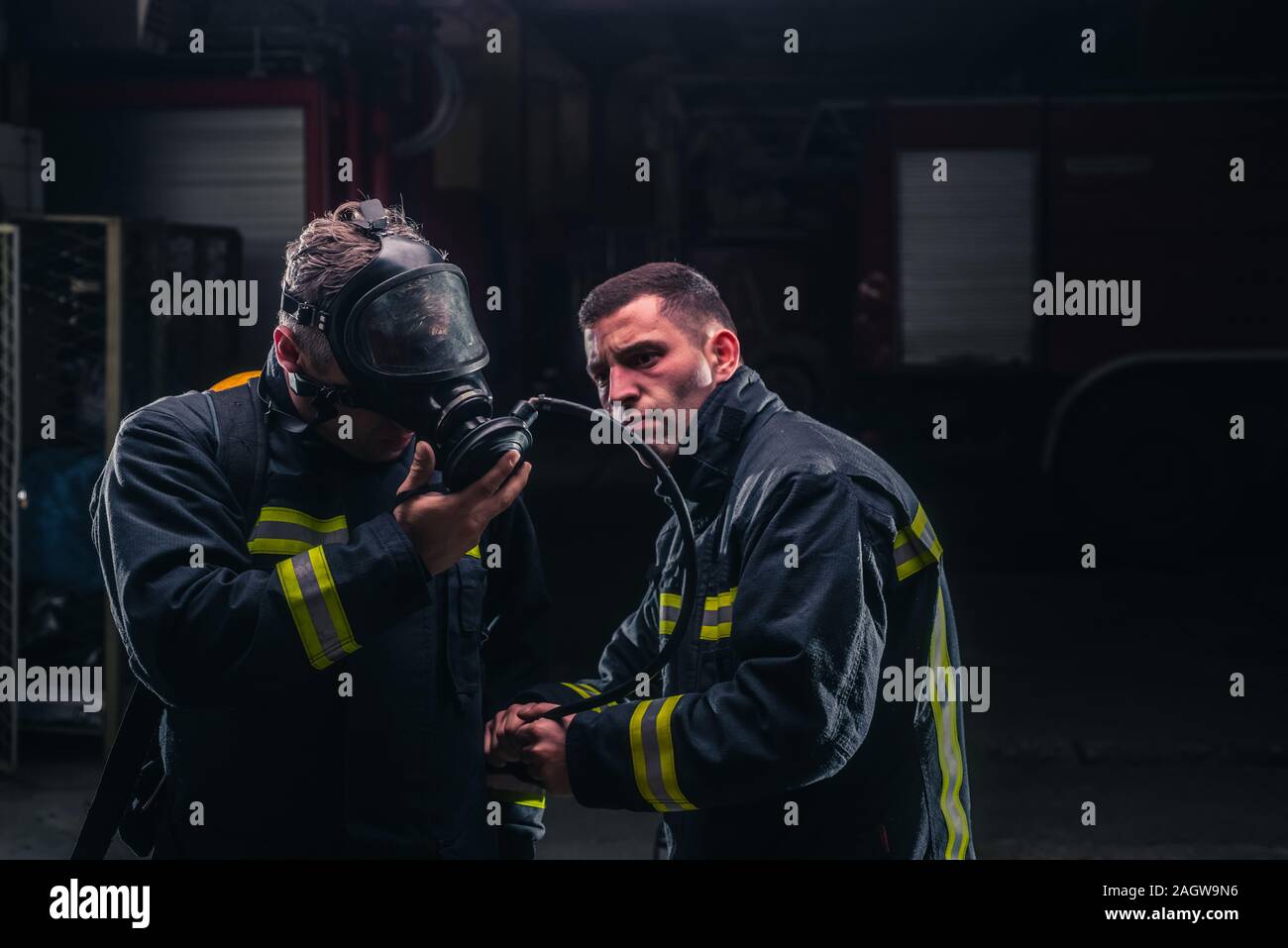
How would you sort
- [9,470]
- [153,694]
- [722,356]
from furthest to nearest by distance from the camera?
[9,470], [722,356], [153,694]

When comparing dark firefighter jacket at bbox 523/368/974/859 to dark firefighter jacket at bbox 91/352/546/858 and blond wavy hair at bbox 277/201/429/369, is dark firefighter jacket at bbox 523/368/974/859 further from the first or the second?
blond wavy hair at bbox 277/201/429/369

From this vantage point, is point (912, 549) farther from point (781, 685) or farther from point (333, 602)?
point (333, 602)

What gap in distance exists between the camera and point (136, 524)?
2115mm

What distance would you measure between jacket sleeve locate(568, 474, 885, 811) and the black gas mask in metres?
0.39

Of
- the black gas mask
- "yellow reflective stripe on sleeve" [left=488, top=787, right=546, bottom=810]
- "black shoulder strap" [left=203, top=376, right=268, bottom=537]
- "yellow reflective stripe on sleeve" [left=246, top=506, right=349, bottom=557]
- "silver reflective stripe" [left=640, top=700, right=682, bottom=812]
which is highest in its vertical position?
the black gas mask

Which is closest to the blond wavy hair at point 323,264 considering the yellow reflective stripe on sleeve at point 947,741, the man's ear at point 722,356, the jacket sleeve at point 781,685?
the man's ear at point 722,356

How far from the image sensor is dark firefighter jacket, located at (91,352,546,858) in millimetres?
2047

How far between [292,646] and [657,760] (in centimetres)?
54

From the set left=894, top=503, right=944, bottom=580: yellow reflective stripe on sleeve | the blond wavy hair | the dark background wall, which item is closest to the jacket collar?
left=894, top=503, right=944, bottom=580: yellow reflective stripe on sleeve

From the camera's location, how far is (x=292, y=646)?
2.04 m

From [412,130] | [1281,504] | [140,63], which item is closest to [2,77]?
[140,63]

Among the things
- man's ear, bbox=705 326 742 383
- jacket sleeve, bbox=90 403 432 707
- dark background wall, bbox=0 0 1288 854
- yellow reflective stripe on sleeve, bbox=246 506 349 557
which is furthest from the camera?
dark background wall, bbox=0 0 1288 854

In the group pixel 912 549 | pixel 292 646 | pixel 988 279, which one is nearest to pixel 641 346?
pixel 912 549

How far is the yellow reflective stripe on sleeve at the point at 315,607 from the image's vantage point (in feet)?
6.70
